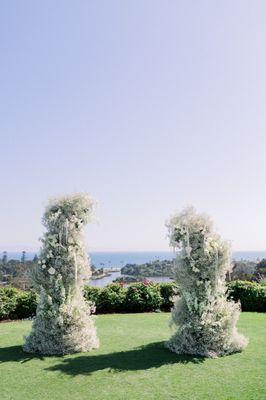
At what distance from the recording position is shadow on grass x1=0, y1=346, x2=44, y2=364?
31.8ft

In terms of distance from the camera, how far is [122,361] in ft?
30.6

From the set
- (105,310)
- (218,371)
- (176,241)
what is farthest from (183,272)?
(105,310)

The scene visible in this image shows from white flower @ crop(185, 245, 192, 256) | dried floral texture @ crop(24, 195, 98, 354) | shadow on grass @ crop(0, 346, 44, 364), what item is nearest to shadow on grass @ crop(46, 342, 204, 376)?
dried floral texture @ crop(24, 195, 98, 354)

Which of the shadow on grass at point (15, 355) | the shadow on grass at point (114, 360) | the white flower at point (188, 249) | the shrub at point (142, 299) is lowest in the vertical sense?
the shadow on grass at point (15, 355)

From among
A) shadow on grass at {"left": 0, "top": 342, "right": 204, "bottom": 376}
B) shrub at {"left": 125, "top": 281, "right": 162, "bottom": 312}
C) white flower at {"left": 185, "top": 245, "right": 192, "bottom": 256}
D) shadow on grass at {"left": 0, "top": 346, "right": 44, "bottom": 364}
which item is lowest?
shadow on grass at {"left": 0, "top": 346, "right": 44, "bottom": 364}

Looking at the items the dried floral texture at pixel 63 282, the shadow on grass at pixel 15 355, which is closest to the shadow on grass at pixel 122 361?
the dried floral texture at pixel 63 282

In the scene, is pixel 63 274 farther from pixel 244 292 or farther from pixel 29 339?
pixel 244 292

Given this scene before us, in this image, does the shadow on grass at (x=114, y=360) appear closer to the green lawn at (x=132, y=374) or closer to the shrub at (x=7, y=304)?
the green lawn at (x=132, y=374)

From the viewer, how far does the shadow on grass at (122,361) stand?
8883mm

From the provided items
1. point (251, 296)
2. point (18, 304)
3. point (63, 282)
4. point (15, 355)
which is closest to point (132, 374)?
point (63, 282)

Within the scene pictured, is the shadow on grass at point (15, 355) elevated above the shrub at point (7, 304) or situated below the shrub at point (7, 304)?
below

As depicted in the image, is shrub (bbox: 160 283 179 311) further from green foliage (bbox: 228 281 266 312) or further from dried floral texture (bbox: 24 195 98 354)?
dried floral texture (bbox: 24 195 98 354)

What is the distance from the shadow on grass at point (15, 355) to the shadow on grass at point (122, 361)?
81 cm

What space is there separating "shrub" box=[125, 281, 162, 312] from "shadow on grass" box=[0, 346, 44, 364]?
8.03 metres
